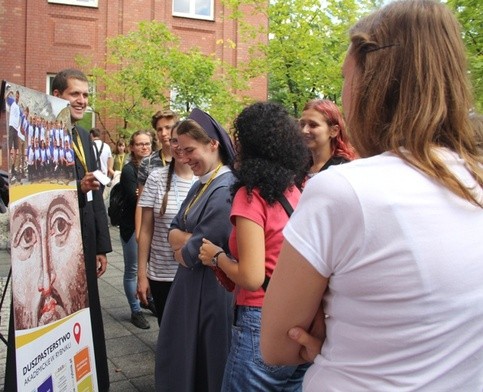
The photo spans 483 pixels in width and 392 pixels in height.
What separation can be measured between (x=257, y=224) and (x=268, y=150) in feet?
1.19

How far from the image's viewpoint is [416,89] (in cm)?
112

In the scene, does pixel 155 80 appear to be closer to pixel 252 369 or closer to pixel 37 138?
pixel 37 138

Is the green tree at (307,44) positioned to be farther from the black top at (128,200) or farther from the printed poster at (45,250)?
the printed poster at (45,250)

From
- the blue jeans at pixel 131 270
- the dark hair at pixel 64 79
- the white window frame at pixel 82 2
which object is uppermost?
the white window frame at pixel 82 2

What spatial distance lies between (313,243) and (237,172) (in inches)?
49.5

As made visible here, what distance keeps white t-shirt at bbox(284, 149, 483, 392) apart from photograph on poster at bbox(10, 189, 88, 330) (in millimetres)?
1568

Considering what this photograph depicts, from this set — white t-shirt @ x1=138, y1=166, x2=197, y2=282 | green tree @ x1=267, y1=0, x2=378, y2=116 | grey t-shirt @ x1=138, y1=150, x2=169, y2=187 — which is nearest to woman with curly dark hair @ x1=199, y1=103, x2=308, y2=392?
white t-shirt @ x1=138, y1=166, x2=197, y2=282

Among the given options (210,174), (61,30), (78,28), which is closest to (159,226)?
(210,174)

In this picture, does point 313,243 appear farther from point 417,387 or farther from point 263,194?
point 263,194

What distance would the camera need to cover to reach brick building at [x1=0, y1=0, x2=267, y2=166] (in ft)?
52.7

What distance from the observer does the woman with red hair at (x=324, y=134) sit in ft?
11.4

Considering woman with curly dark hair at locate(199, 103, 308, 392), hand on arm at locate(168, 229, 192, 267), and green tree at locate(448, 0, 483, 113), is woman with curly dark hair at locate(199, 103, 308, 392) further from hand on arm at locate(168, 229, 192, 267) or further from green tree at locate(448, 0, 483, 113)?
green tree at locate(448, 0, 483, 113)

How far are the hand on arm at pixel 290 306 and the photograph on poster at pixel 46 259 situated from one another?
1.38 metres

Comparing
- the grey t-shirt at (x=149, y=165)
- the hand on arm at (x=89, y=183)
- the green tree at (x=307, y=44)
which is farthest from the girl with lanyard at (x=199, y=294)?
the green tree at (x=307, y=44)
